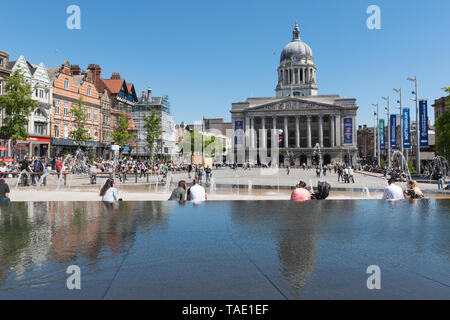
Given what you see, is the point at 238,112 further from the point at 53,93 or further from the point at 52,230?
the point at 52,230

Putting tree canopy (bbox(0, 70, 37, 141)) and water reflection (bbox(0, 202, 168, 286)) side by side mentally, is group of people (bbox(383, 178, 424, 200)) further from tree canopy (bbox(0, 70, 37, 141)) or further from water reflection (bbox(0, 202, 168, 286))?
tree canopy (bbox(0, 70, 37, 141))

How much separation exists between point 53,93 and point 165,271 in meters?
53.5

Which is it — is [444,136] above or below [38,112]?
below

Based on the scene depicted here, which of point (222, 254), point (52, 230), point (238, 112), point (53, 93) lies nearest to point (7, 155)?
point (53, 93)

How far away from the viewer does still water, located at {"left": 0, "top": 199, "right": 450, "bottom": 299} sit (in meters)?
3.35

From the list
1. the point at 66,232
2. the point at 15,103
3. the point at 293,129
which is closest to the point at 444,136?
the point at 66,232

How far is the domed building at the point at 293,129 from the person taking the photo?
4483 inches

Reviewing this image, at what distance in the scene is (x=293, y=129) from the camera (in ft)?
395

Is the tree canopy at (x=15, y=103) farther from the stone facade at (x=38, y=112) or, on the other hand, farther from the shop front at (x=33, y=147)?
the stone facade at (x=38, y=112)

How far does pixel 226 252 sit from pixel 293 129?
11829cm

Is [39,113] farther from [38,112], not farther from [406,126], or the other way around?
[406,126]

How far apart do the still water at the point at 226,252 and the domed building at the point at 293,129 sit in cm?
10622

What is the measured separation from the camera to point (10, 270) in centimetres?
386

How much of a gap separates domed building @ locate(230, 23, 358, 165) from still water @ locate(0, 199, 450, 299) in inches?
4182
